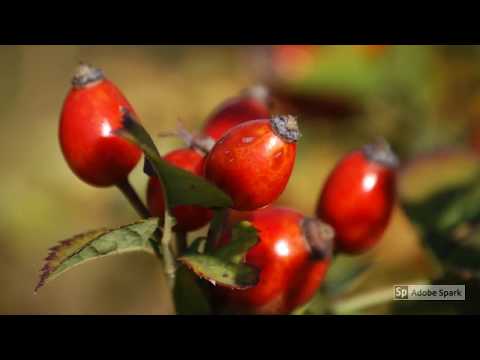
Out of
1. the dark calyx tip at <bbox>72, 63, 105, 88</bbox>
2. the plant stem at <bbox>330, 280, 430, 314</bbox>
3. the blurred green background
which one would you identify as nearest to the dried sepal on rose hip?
the plant stem at <bbox>330, 280, 430, 314</bbox>

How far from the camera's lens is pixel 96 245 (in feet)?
4.39

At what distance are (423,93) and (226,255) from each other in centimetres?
285

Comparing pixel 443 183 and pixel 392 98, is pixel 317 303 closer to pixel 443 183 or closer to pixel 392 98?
pixel 443 183

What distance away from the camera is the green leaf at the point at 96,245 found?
1.30 meters

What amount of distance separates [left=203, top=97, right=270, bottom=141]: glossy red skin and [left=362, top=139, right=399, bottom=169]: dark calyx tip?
0.95 ft

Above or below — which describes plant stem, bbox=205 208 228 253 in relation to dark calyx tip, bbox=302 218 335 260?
above

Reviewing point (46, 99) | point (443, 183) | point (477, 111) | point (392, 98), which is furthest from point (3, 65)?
point (443, 183)

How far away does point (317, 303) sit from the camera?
1.91 meters

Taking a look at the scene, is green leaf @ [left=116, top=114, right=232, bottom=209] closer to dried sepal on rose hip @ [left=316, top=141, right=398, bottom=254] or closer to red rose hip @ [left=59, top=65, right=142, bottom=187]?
red rose hip @ [left=59, top=65, right=142, bottom=187]

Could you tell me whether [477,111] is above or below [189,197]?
below

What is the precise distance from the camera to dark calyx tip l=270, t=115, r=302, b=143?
141cm

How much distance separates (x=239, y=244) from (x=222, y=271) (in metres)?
0.08

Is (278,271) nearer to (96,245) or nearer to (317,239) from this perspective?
(317,239)

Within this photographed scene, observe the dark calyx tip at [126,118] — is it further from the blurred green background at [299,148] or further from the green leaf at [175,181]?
the blurred green background at [299,148]
